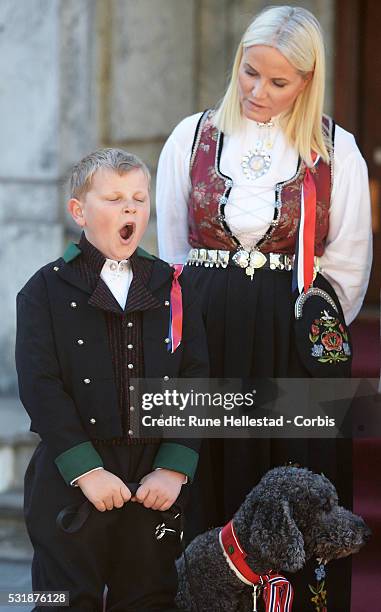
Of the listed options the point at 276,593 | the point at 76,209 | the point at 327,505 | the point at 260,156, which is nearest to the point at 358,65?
the point at 260,156

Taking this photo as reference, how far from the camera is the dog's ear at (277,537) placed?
331 cm

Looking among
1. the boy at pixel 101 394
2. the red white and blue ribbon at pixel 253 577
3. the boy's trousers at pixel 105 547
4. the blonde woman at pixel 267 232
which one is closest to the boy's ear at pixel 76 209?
the boy at pixel 101 394

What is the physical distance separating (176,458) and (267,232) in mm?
828

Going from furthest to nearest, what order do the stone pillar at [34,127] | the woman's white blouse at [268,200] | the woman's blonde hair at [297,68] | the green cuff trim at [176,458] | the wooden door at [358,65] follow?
the wooden door at [358,65] < the stone pillar at [34,127] < the woman's white blouse at [268,200] < the woman's blonde hair at [297,68] < the green cuff trim at [176,458]

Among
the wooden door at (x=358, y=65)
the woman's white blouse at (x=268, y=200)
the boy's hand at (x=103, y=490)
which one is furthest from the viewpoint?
the wooden door at (x=358, y=65)

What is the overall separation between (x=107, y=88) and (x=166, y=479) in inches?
139

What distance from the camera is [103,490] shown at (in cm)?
328

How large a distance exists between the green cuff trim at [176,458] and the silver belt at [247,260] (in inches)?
27.9

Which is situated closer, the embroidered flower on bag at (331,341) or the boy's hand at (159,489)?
the boy's hand at (159,489)

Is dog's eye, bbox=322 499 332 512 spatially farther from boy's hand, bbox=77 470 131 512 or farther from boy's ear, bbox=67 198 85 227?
boy's ear, bbox=67 198 85 227

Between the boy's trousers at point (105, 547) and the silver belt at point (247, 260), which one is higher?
the silver belt at point (247, 260)

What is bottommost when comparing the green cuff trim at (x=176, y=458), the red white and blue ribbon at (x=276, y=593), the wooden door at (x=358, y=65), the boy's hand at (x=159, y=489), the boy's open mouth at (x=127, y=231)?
the red white and blue ribbon at (x=276, y=593)

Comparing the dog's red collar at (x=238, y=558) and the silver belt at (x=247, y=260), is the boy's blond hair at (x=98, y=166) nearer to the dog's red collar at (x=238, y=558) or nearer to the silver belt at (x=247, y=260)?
the silver belt at (x=247, y=260)

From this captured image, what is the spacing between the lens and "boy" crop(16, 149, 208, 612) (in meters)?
3.33
